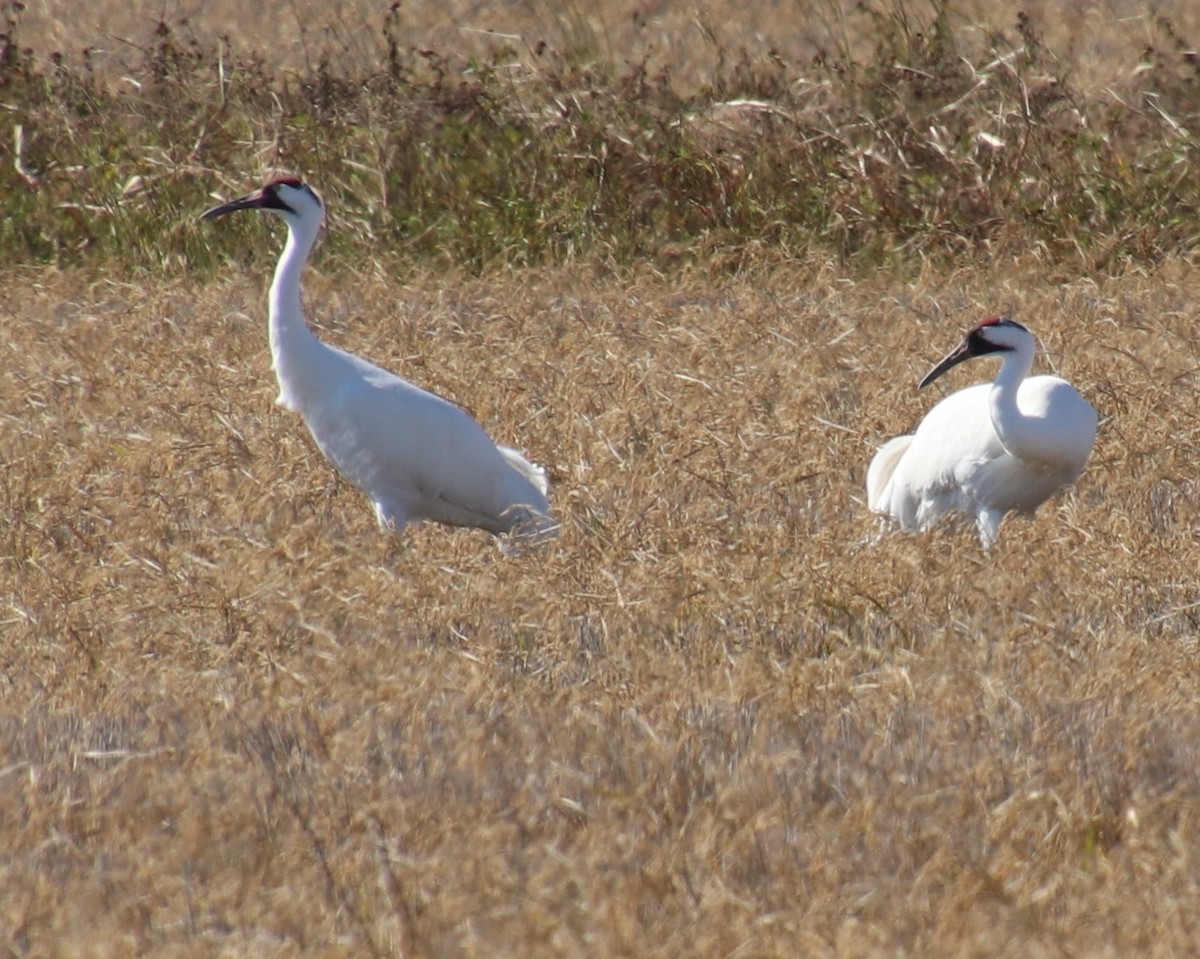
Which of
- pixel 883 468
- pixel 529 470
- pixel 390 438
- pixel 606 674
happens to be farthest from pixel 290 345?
pixel 606 674

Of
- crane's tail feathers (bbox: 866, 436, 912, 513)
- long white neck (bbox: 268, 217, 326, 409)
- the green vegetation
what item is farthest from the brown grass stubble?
the green vegetation

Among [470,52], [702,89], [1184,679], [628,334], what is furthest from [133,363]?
[470,52]

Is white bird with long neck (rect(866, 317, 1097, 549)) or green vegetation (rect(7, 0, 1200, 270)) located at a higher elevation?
white bird with long neck (rect(866, 317, 1097, 549))

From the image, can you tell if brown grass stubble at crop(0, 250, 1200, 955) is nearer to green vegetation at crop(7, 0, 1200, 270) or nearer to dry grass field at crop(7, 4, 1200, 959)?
dry grass field at crop(7, 4, 1200, 959)

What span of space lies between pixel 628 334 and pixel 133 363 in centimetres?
204

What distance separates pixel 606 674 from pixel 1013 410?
192 centimetres

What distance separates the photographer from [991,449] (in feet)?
20.7

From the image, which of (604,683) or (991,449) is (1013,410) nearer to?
A: (991,449)

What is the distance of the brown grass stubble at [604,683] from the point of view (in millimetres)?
3475

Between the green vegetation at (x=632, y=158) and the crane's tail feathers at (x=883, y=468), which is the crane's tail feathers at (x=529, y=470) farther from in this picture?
the green vegetation at (x=632, y=158)

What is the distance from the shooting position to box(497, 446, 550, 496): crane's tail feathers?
6598 mm

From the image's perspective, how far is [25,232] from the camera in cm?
1131

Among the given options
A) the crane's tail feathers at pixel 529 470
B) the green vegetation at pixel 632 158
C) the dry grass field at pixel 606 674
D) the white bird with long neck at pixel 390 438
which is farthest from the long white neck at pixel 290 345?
the green vegetation at pixel 632 158

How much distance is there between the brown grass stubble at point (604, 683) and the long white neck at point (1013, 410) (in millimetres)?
229
